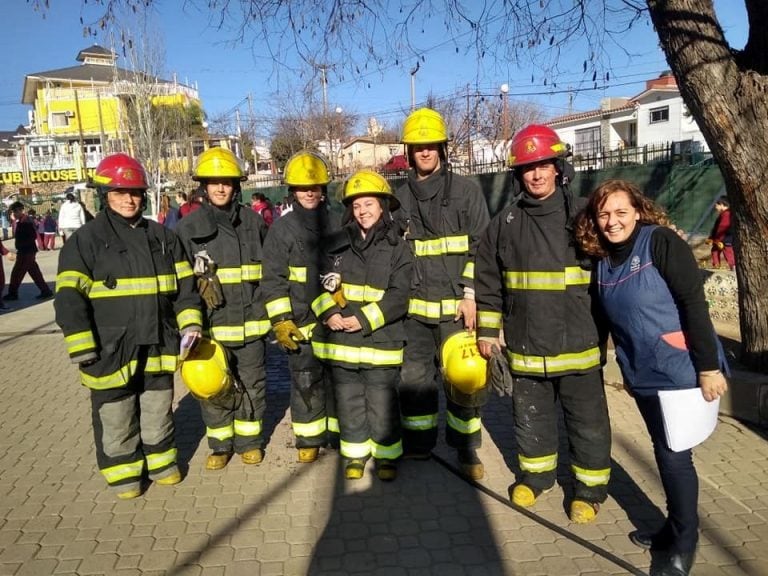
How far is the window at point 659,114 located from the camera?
3478 cm

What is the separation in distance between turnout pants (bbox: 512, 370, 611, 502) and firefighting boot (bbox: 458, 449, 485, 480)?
0.39 metres

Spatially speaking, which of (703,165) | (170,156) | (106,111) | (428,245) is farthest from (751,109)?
(106,111)

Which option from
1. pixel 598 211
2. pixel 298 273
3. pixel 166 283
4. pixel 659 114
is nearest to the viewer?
pixel 598 211

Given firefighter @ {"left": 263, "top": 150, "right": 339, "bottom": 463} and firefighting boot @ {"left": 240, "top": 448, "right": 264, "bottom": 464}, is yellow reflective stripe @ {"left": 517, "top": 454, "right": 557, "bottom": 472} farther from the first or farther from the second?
firefighting boot @ {"left": 240, "top": 448, "right": 264, "bottom": 464}

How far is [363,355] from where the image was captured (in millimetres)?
3664

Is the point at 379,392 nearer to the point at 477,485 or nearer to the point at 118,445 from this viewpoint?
the point at 477,485

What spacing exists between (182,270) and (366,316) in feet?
4.11

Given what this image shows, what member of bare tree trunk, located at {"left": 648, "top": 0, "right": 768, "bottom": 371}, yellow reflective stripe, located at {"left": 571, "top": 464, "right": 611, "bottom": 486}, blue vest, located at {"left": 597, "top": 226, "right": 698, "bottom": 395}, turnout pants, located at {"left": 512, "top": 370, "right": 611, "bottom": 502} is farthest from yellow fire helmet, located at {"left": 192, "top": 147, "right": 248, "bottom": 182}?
bare tree trunk, located at {"left": 648, "top": 0, "right": 768, "bottom": 371}

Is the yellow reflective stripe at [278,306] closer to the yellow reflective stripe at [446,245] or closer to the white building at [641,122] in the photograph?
the yellow reflective stripe at [446,245]

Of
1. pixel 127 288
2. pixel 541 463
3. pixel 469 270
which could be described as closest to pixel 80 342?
pixel 127 288

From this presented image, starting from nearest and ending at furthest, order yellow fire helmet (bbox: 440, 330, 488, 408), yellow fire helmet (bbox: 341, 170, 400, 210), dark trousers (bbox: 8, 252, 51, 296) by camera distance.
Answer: yellow fire helmet (bbox: 440, 330, 488, 408)
yellow fire helmet (bbox: 341, 170, 400, 210)
dark trousers (bbox: 8, 252, 51, 296)

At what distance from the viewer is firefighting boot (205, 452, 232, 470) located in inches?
162

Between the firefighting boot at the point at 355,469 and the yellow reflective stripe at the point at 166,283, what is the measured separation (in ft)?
5.25

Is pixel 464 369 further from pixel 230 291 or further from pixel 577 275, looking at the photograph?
pixel 230 291
